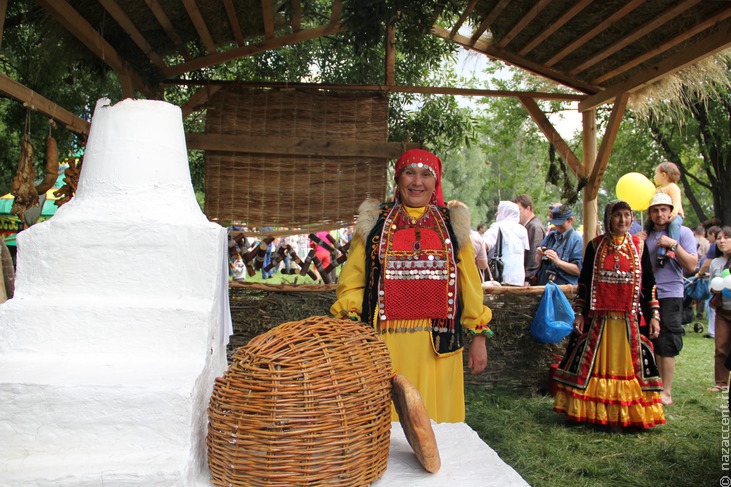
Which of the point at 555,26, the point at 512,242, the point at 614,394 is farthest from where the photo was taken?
the point at 512,242

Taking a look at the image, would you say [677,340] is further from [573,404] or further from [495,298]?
[495,298]

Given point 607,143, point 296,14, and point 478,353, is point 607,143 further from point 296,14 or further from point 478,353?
point 478,353

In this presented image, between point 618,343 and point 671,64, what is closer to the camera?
point 618,343

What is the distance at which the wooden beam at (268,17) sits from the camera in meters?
5.09

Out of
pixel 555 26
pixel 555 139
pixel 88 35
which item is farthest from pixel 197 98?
pixel 555 139

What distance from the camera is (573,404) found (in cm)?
498

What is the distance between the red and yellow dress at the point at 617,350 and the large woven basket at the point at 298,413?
12.0 feet

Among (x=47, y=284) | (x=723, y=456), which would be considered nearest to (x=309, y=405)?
(x=47, y=284)

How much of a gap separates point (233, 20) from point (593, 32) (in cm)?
308

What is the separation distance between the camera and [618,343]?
492 cm

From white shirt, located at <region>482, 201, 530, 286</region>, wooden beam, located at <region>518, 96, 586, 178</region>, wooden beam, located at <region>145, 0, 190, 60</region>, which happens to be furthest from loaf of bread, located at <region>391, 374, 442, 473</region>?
wooden beam, located at <region>518, 96, 586, 178</region>

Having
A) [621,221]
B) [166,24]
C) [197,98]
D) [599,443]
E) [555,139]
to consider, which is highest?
[166,24]

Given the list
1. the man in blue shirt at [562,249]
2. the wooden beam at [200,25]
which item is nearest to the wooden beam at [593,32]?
the man in blue shirt at [562,249]

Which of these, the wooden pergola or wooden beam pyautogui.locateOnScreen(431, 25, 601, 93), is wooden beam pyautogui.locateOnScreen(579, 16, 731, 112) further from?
wooden beam pyautogui.locateOnScreen(431, 25, 601, 93)
